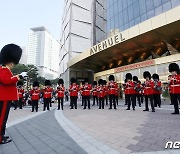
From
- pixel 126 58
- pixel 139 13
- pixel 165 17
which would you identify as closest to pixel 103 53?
pixel 126 58

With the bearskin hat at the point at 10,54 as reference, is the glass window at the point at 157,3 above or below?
above

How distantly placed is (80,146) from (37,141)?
3.49 feet

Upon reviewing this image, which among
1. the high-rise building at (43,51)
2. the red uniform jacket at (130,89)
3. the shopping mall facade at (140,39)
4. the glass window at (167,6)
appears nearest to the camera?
the red uniform jacket at (130,89)

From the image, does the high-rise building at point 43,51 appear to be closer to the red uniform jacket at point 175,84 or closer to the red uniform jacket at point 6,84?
the red uniform jacket at point 175,84

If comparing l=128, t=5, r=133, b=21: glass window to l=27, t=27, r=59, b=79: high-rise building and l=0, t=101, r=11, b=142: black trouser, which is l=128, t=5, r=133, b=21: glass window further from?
l=27, t=27, r=59, b=79: high-rise building

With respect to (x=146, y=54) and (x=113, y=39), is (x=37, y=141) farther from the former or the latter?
(x=146, y=54)

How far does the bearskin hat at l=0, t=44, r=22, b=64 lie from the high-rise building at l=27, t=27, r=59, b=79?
435 ft

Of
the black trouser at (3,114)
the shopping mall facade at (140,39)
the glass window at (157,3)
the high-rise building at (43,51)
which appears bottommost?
the black trouser at (3,114)

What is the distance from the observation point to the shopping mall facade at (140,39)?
674 inches

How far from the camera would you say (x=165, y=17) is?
51.4 feet

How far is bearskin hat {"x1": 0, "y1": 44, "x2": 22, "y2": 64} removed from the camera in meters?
4.45

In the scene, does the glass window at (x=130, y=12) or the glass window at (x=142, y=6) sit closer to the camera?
the glass window at (x=142, y=6)

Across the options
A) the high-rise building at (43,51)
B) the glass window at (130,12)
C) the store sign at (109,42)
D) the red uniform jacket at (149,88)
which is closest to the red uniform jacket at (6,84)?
the red uniform jacket at (149,88)

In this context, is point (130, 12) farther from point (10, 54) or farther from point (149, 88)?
point (10, 54)
